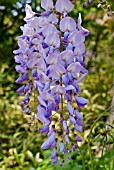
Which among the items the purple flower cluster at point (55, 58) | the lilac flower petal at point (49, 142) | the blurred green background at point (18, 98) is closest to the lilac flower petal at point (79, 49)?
the purple flower cluster at point (55, 58)

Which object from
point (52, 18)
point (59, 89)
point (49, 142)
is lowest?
point (49, 142)

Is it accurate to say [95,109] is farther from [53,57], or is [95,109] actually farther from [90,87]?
[53,57]

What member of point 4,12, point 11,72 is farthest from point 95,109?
point 4,12

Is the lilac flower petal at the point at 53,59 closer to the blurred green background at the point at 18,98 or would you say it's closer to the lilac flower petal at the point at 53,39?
the lilac flower petal at the point at 53,39

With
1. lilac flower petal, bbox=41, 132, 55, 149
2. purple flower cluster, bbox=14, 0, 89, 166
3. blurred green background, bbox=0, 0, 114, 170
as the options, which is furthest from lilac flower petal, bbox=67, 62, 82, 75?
blurred green background, bbox=0, 0, 114, 170

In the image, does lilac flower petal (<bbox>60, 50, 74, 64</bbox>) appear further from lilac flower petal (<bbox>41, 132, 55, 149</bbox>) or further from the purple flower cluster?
lilac flower petal (<bbox>41, 132, 55, 149</bbox>)

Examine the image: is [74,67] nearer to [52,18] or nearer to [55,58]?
[55,58]

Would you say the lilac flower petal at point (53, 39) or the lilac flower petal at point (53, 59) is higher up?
the lilac flower petal at point (53, 39)

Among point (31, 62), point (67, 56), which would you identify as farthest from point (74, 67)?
point (31, 62)

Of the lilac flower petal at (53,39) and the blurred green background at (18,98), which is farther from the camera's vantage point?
the blurred green background at (18,98)
